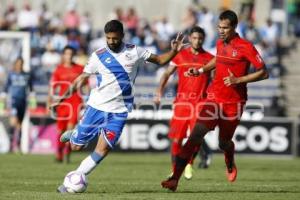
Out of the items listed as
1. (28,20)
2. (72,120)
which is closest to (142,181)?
(72,120)

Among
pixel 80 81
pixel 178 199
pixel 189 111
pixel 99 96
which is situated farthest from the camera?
pixel 189 111

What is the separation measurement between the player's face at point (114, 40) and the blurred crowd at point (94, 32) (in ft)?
57.4

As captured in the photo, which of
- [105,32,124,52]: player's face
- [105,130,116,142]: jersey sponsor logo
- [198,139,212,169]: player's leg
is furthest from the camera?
[198,139,212,169]: player's leg

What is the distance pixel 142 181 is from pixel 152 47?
1647 cm

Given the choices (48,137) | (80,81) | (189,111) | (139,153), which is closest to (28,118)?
(48,137)

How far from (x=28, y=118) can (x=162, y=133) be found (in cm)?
399

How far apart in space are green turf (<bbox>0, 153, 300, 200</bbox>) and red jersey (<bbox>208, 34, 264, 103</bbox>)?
1470 millimetres

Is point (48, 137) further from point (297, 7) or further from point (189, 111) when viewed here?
point (297, 7)

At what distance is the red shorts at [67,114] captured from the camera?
21672 millimetres

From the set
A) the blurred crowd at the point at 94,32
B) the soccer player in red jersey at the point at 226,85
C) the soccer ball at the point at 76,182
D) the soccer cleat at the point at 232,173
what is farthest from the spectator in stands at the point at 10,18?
the soccer ball at the point at 76,182

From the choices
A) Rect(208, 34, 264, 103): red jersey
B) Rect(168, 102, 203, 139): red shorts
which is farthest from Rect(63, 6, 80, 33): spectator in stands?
Rect(208, 34, 264, 103): red jersey

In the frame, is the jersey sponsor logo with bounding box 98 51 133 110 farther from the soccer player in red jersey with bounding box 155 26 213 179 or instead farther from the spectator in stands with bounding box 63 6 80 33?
the spectator in stands with bounding box 63 6 80 33

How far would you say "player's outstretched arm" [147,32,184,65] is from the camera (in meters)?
13.6

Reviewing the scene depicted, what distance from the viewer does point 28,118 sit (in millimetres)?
27250
